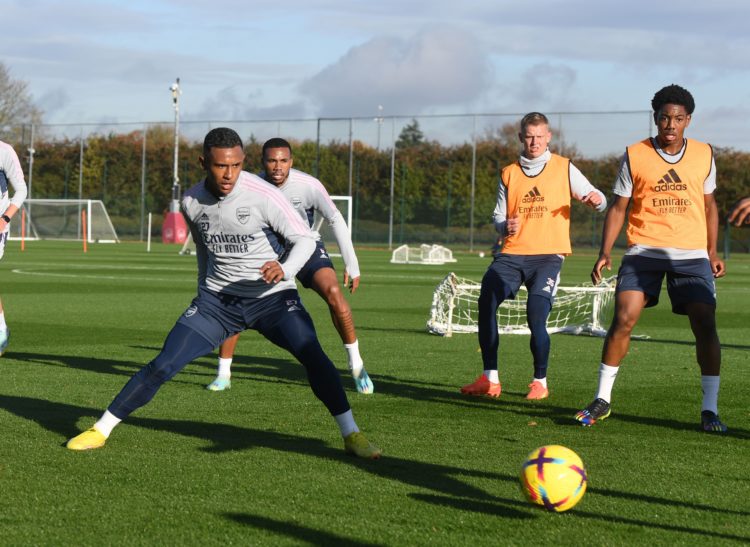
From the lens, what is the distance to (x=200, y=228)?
680cm

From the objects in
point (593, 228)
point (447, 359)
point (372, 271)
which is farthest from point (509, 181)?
point (593, 228)

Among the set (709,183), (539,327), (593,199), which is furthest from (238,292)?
(593,199)

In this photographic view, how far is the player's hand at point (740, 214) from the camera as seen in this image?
5977 mm

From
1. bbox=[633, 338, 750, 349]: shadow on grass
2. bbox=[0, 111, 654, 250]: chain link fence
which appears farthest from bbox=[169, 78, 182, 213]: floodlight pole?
bbox=[633, 338, 750, 349]: shadow on grass

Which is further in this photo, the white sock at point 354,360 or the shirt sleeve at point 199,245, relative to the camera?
the white sock at point 354,360

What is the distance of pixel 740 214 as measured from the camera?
5.98m

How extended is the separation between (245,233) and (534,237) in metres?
3.45

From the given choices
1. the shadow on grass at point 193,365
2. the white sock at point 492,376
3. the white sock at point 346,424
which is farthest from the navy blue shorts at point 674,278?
the shadow on grass at point 193,365

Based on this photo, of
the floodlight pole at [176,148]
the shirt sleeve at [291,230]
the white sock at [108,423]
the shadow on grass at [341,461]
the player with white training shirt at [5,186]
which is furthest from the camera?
the floodlight pole at [176,148]

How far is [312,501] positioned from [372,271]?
1132 inches

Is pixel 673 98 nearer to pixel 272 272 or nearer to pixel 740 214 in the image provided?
pixel 740 214

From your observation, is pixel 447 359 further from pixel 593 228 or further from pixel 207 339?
pixel 593 228

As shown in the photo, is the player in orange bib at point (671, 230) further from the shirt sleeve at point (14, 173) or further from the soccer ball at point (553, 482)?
the shirt sleeve at point (14, 173)

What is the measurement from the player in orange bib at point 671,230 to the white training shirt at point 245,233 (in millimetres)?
2248
